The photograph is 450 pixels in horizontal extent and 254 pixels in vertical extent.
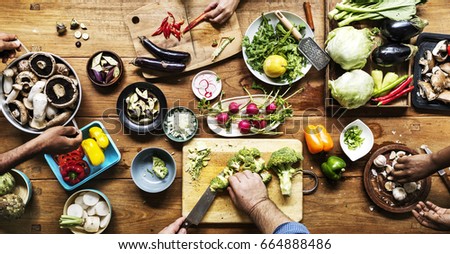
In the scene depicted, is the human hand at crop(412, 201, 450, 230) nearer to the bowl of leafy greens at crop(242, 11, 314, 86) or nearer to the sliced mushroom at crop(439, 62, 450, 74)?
the sliced mushroom at crop(439, 62, 450, 74)

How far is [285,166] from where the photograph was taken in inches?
102

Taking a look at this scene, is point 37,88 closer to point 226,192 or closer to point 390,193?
point 226,192

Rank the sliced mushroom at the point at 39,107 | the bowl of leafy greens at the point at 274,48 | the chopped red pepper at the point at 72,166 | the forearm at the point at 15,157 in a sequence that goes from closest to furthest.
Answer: the forearm at the point at 15,157 < the sliced mushroom at the point at 39,107 < the chopped red pepper at the point at 72,166 < the bowl of leafy greens at the point at 274,48

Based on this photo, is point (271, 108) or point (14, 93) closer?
point (14, 93)

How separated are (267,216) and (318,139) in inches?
23.3

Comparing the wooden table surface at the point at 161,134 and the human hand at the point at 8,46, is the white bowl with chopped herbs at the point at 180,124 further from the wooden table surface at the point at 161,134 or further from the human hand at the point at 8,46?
the human hand at the point at 8,46

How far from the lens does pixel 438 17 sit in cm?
271

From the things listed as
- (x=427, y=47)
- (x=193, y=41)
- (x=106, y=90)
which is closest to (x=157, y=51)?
(x=193, y=41)

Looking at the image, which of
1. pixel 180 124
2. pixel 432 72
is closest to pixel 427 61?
pixel 432 72

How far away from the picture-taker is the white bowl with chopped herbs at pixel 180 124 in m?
2.62

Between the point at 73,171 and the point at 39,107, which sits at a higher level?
the point at 39,107

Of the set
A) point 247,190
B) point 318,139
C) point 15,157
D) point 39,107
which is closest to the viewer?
point 15,157

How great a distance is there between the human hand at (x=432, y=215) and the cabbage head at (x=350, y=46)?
3.28ft

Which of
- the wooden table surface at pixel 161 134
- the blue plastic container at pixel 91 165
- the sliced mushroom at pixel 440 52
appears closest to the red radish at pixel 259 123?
the wooden table surface at pixel 161 134
